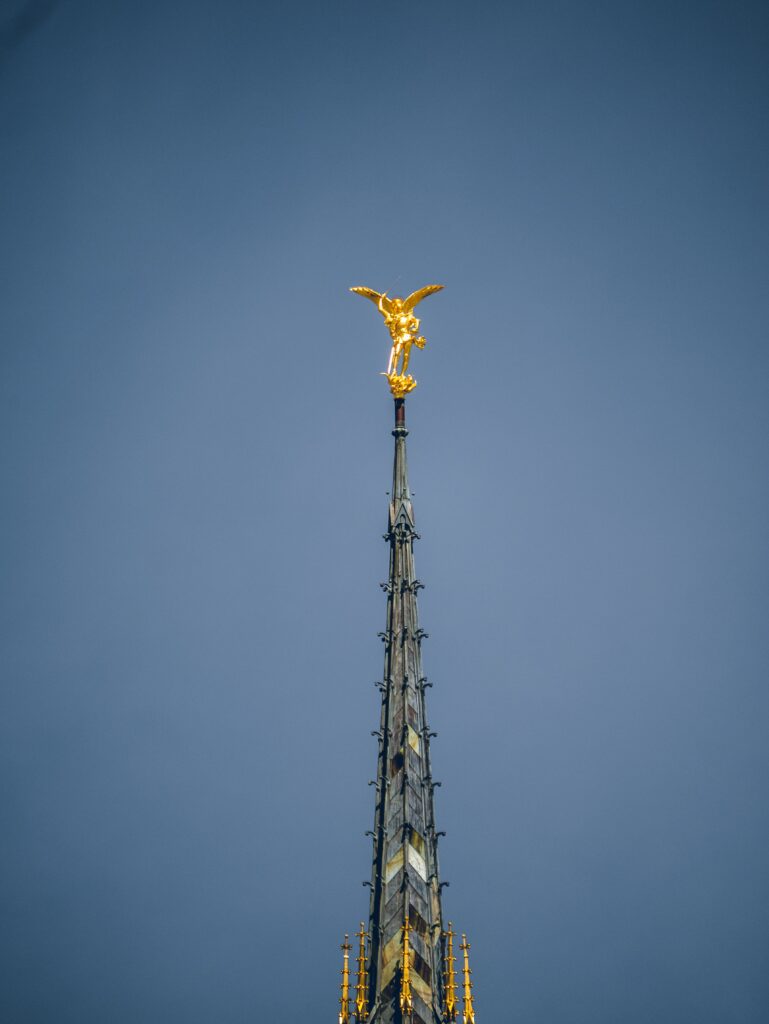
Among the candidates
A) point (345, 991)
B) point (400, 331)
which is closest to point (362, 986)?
point (345, 991)

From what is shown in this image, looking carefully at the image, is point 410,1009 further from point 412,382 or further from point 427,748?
point 412,382

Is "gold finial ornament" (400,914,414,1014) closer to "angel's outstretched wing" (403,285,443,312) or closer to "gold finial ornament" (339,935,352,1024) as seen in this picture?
"gold finial ornament" (339,935,352,1024)

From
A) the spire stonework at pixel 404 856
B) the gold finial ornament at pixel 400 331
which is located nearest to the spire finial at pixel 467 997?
the spire stonework at pixel 404 856

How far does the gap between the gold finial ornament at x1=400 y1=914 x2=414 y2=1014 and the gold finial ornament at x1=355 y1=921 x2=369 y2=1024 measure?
1.37 m

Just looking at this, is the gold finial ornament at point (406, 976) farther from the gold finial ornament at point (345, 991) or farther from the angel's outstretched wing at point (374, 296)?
the angel's outstretched wing at point (374, 296)

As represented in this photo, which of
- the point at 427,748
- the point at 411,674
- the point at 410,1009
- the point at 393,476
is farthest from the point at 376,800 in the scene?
the point at 393,476

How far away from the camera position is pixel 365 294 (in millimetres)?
31703

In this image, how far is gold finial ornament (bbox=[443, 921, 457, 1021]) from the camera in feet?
65.7

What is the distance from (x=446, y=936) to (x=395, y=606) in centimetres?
880

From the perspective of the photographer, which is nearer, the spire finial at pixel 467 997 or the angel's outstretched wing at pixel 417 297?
the spire finial at pixel 467 997

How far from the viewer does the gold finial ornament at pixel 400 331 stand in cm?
3144

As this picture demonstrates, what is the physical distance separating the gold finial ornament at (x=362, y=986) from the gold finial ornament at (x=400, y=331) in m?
17.6

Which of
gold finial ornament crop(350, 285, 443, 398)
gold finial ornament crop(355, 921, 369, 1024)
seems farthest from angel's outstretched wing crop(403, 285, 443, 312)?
gold finial ornament crop(355, 921, 369, 1024)

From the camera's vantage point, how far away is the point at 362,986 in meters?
20.5
